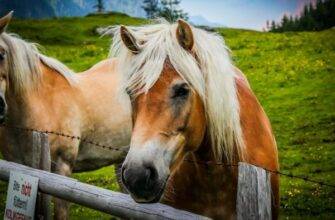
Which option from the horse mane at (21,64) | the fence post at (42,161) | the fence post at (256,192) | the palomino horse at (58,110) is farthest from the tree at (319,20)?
the fence post at (256,192)

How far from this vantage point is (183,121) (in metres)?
3.94

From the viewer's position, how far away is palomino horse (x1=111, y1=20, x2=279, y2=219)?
142 inches

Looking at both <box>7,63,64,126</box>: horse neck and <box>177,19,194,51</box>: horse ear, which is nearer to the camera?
<box>177,19,194,51</box>: horse ear

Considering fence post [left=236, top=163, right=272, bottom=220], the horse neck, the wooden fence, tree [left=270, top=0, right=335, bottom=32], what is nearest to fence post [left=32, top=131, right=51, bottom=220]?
the wooden fence

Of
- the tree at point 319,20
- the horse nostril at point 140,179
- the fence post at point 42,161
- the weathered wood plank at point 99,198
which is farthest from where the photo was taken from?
the tree at point 319,20

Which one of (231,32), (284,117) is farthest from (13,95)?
(231,32)

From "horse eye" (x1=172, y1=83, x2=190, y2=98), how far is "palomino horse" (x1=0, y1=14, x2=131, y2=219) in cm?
256

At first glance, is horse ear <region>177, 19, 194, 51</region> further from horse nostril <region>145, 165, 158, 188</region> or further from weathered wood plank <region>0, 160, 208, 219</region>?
weathered wood plank <region>0, 160, 208, 219</region>

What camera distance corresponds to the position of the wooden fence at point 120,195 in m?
3.56

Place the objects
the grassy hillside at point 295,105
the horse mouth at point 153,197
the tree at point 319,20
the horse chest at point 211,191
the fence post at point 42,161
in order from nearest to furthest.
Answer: the horse mouth at point 153,197 → the horse chest at point 211,191 → the fence post at point 42,161 → the grassy hillside at point 295,105 → the tree at point 319,20

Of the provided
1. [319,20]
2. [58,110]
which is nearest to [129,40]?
[58,110]

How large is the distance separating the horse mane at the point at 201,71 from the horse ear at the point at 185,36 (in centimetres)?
6

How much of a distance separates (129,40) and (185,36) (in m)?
0.56

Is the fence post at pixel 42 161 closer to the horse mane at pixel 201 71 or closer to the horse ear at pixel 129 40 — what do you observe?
the horse mane at pixel 201 71
